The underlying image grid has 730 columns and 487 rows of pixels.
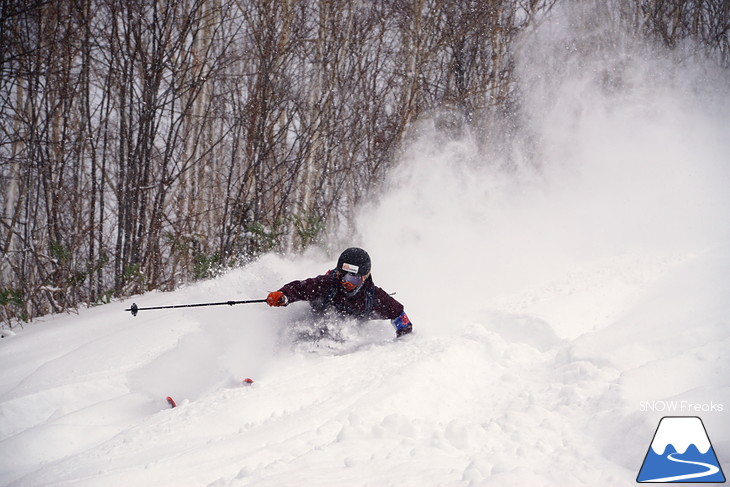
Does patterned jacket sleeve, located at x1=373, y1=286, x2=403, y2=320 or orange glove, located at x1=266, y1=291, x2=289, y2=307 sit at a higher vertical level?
orange glove, located at x1=266, y1=291, x2=289, y2=307

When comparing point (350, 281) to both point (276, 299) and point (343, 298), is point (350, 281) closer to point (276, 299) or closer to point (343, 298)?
point (343, 298)

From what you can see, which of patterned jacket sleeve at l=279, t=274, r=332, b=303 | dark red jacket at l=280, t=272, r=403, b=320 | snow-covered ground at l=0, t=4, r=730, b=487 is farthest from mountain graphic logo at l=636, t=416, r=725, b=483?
patterned jacket sleeve at l=279, t=274, r=332, b=303

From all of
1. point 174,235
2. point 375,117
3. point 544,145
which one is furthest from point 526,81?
point 174,235

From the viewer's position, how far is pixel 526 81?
1069 cm

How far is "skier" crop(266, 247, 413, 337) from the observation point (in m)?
4.27

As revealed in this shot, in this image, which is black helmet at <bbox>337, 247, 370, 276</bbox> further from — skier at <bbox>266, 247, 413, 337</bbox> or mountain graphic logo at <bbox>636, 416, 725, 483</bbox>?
mountain graphic logo at <bbox>636, 416, 725, 483</bbox>

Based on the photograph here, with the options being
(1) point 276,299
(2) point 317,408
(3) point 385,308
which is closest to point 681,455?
(2) point 317,408

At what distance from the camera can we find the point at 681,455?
6.69ft

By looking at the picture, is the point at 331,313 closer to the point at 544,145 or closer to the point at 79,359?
the point at 79,359

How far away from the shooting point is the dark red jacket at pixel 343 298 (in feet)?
14.3

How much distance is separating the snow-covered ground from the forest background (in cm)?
101

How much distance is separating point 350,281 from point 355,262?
182 millimetres

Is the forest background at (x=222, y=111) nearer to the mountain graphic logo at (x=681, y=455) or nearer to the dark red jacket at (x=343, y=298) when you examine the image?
the dark red jacket at (x=343, y=298)

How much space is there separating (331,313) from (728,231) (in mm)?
6714
